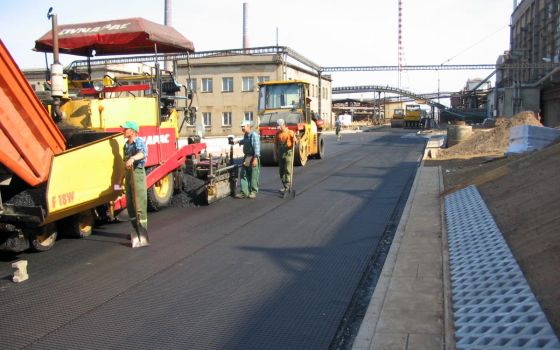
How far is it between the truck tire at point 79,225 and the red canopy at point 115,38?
3494 millimetres

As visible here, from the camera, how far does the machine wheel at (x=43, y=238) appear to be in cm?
674

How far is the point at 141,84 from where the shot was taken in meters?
9.88

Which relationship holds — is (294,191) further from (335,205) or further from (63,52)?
(63,52)

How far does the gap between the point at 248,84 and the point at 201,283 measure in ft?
157

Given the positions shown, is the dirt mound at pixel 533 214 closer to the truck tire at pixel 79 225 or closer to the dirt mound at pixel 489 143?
the truck tire at pixel 79 225

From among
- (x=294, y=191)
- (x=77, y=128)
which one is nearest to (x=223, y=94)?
(x=294, y=191)

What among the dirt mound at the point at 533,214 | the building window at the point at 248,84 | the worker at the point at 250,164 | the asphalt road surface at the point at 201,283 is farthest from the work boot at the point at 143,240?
the building window at the point at 248,84

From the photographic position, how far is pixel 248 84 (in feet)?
171

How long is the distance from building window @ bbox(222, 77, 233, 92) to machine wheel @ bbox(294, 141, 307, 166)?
35.4 meters

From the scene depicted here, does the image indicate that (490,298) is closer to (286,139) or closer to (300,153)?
(286,139)

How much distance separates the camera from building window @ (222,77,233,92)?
5266cm

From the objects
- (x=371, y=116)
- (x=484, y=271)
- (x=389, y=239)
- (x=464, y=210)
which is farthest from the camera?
(x=371, y=116)

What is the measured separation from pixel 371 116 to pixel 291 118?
82878mm

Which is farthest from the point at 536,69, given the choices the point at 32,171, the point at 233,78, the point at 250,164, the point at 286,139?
the point at 32,171
